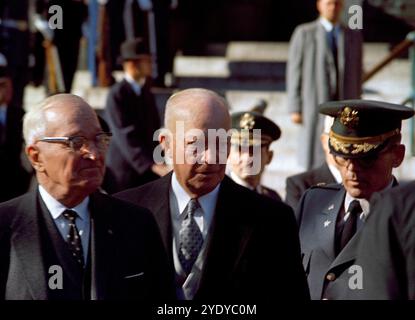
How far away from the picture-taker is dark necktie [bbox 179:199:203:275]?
5594 millimetres

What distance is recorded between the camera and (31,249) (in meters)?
5.13

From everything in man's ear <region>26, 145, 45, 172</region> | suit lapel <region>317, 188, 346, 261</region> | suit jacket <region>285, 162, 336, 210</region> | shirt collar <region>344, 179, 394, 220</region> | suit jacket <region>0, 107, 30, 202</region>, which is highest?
man's ear <region>26, 145, 45, 172</region>

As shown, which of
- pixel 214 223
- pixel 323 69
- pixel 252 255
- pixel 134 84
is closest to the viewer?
pixel 252 255

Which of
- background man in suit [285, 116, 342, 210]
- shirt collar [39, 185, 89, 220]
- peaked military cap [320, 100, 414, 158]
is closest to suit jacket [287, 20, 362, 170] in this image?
background man in suit [285, 116, 342, 210]

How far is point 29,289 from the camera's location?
5.04 meters

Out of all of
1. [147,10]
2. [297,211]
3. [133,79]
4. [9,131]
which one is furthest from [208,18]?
[297,211]

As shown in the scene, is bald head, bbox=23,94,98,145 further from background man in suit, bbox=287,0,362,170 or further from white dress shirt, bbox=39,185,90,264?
background man in suit, bbox=287,0,362,170

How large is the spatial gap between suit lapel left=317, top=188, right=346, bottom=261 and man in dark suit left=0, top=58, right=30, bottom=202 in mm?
3858

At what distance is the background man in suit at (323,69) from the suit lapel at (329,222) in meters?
5.17

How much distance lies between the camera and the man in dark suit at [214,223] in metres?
5.46

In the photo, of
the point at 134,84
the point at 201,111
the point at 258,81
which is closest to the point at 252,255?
the point at 201,111

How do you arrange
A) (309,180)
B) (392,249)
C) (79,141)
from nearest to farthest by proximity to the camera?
1. (392,249)
2. (79,141)
3. (309,180)

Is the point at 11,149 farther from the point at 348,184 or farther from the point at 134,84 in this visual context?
the point at 348,184

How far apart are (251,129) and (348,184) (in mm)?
1849
